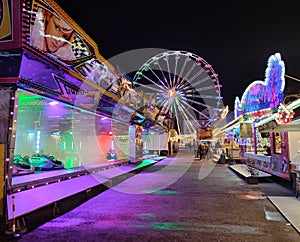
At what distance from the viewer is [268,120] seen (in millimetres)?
12000

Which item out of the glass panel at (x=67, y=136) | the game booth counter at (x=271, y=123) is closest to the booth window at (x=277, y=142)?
the game booth counter at (x=271, y=123)

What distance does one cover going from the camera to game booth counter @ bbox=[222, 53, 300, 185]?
9.61m

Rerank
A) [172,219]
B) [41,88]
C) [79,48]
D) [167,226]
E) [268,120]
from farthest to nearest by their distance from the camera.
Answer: [268,120]
[79,48]
[41,88]
[172,219]
[167,226]

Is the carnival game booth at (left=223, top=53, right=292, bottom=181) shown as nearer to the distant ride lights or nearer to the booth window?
the booth window

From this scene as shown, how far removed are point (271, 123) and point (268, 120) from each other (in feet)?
2.35

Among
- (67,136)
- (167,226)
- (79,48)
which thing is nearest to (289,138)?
(167,226)

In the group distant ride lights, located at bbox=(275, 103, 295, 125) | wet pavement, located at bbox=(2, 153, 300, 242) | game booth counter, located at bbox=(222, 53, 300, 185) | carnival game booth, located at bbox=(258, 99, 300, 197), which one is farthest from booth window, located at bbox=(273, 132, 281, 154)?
wet pavement, located at bbox=(2, 153, 300, 242)

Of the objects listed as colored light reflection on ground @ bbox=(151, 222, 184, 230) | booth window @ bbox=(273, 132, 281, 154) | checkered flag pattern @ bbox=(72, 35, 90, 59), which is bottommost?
colored light reflection on ground @ bbox=(151, 222, 184, 230)

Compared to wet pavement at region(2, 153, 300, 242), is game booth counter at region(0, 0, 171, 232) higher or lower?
higher

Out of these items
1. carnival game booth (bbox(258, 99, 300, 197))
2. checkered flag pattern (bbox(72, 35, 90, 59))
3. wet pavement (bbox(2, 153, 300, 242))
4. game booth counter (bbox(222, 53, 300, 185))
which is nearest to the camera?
wet pavement (bbox(2, 153, 300, 242))

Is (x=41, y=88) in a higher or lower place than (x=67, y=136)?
higher

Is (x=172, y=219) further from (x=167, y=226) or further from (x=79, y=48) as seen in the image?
(x=79, y=48)

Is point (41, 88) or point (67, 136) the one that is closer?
point (41, 88)

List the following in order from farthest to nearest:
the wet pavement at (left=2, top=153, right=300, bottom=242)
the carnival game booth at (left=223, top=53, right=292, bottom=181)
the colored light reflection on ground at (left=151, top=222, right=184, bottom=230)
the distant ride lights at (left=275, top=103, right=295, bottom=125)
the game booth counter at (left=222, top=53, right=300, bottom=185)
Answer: the carnival game booth at (left=223, top=53, right=292, bottom=181), the game booth counter at (left=222, top=53, right=300, bottom=185), the distant ride lights at (left=275, top=103, right=295, bottom=125), the colored light reflection on ground at (left=151, top=222, right=184, bottom=230), the wet pavement at (left=2, top=153, right=300, bottom=242)
